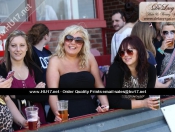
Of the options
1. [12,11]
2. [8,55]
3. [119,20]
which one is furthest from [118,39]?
[8,55]

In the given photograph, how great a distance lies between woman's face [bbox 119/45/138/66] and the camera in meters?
3.36

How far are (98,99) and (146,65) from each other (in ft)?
1.82

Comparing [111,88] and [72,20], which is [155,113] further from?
[72,20]

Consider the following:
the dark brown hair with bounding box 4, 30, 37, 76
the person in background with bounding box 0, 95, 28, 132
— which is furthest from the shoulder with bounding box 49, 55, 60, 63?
the person in background with bounding box 0, 95, 28, 132

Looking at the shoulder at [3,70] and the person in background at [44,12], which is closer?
the shoulder at [3,70]

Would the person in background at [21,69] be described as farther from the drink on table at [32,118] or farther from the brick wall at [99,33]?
the brick wall at [99,33]

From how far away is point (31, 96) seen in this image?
316 centimetres

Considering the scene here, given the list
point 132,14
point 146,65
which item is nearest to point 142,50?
point 146,65

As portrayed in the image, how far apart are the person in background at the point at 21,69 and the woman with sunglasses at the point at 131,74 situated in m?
0.63

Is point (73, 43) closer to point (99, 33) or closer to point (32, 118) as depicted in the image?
point (32, 118)

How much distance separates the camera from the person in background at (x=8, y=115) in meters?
2.72

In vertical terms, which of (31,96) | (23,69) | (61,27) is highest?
(61,27)

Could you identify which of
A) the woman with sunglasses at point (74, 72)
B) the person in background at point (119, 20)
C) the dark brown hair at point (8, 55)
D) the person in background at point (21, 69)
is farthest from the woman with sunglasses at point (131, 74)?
the person in background at point (119, 20)

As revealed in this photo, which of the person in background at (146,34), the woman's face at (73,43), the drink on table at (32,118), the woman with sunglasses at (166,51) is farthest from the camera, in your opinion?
the woman with sunglasses at (166,51)
